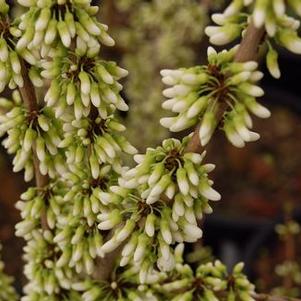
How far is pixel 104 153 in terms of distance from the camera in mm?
1248

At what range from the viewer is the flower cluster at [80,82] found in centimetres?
116

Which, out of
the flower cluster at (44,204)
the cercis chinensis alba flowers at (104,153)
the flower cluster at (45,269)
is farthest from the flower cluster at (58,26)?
the flower cluster at (45,269)

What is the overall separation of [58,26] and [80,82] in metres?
0.12

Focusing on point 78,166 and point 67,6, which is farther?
point 78,166

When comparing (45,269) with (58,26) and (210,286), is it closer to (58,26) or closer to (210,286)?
(210,286)

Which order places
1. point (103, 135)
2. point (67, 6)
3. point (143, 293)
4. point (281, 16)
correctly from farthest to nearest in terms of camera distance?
1. point (143, 293)
2. point (103, 135)
3. point (67, 6)
4. point (281, 16)

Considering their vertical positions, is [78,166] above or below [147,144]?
above

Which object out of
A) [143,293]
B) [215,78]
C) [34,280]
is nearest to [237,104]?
[215,78]

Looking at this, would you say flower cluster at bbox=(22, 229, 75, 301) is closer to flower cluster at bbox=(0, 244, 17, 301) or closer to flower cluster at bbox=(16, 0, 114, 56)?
flower cluster at bbox=(0, 244, 17, 301)

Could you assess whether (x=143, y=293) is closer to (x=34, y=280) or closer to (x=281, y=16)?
(x=34, y=280)

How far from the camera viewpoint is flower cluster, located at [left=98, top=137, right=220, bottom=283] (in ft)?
3.63

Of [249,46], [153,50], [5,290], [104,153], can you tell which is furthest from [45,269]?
[153,50]

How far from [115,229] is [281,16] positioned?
0.59 meters

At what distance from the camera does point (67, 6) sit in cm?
110
